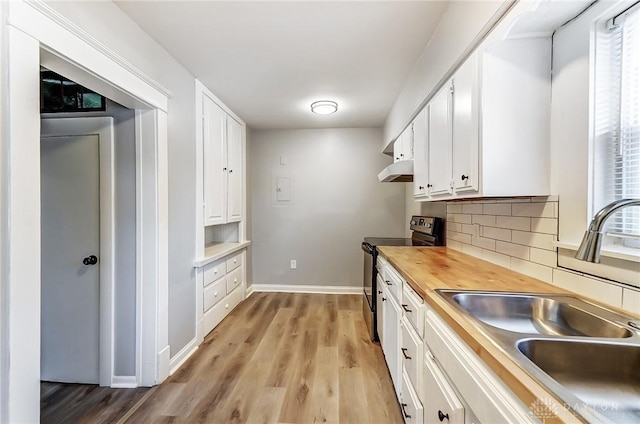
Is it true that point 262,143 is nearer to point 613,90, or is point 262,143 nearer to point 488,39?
point 488,39

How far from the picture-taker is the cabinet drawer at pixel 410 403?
1303 millimetres

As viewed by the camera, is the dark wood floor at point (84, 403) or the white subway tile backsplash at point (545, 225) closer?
the white subway tile backsplash at point (545, 225)

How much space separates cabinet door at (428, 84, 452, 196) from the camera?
177 cm

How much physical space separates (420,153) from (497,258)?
101 centimetres

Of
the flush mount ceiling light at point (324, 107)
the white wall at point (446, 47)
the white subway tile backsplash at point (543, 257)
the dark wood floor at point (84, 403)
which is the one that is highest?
the flush mount ceiling light at point (324, 107)

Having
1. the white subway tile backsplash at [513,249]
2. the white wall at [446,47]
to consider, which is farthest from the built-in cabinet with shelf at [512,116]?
the white subway tile backsplash at [513,249]

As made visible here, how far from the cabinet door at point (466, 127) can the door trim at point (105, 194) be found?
2.27m

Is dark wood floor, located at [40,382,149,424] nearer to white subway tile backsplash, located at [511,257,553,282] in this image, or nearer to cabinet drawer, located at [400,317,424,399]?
cabinet drawer, located at [400,317,424,399]

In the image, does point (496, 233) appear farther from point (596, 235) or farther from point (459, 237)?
point (596, 235)

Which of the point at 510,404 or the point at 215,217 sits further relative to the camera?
the point at 215,217

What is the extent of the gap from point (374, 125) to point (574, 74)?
2.96m

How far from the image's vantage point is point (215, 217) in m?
2.96

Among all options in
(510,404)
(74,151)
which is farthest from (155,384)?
(510,404)

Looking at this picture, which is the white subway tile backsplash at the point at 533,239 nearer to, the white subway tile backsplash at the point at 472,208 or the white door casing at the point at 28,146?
the white subway tile backsplash at the point at 472,208
